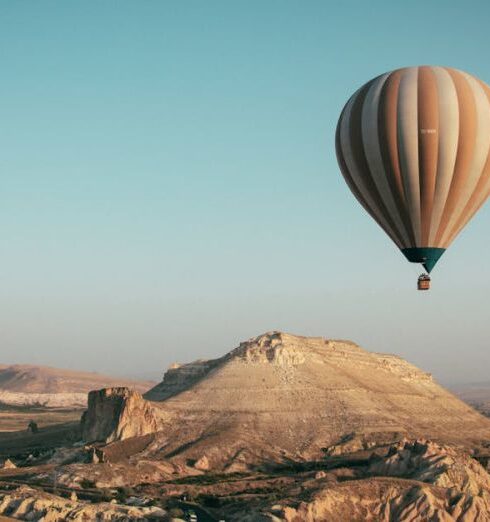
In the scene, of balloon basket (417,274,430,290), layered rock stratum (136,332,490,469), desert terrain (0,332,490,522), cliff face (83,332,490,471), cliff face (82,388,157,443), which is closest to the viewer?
balloon basket (417,274,430,290)

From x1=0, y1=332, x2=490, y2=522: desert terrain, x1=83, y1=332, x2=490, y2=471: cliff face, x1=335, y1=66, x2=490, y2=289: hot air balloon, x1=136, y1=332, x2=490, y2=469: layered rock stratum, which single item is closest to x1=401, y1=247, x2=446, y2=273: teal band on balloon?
x1=335, y1=66, x2=490, y2=289: hot air balloon

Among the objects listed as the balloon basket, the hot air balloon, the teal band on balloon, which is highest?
the hot air balloon

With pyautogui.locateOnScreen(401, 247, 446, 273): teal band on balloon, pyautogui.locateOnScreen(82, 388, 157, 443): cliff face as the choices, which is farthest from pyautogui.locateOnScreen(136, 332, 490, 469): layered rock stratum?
pyautogui.locateOnScreen(401, 247, 446, 273): teal band on balloon

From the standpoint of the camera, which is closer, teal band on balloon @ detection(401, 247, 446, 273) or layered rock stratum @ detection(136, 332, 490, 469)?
teal band on balloon @ detection(401, 247, 446, 273)

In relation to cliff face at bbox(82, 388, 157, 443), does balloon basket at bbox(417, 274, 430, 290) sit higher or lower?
higher

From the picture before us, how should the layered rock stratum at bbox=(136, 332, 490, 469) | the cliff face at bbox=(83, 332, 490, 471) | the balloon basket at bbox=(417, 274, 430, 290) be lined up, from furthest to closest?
the layered rock stratum at bbox=(136, 332, 490, 469), the cliff face at bbox=(83, 332, 490, 471), the balloon basket at bbox=(417, 274, 430, 290)

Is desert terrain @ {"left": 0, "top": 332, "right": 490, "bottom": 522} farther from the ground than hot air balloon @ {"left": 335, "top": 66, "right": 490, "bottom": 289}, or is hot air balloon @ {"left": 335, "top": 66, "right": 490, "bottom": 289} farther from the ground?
hot air balloon @ {"left": 335, "top": 66, "right": 490, "bottom": 289}

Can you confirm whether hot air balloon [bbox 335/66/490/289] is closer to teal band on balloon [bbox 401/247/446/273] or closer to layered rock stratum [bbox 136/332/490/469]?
teal band on balloon [bbox 401/247/446/273]
